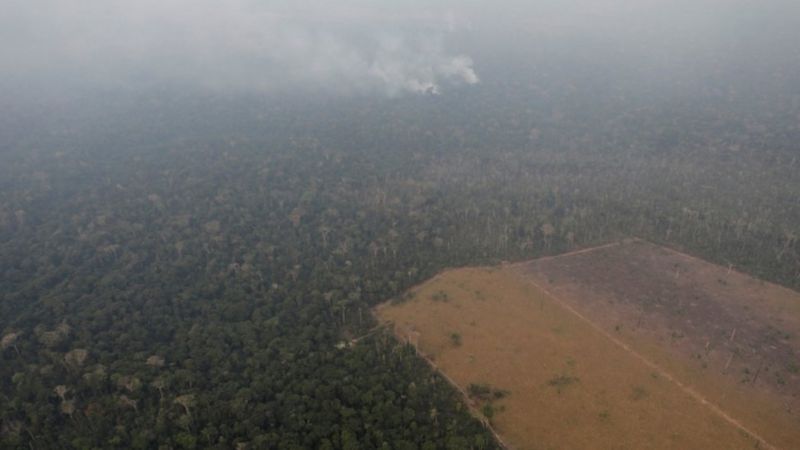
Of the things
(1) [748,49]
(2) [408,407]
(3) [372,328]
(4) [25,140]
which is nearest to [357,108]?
(4) [25,140]

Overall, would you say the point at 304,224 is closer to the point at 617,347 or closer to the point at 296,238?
the point at 296,238

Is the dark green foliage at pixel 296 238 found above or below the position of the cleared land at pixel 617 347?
above

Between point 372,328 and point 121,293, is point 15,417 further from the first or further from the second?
point 372,328

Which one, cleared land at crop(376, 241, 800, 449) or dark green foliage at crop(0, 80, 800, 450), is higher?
dark green foliage at crop(0, 80, 800, 450)

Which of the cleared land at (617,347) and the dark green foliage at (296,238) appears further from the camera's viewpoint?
the dark green foliage at (296,238)

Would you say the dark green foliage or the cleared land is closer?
the cleared land
